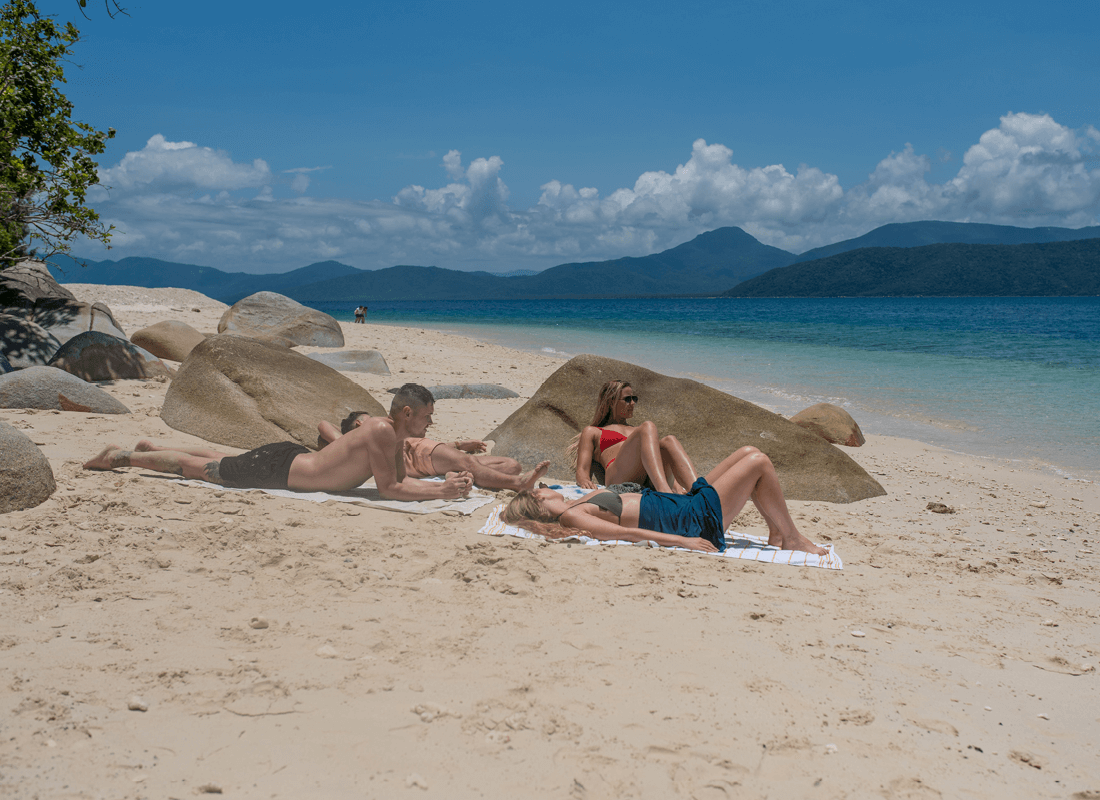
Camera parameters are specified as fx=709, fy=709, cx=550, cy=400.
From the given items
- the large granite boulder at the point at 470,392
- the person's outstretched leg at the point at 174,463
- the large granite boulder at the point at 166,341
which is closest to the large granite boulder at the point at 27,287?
the large granite boulder at the point at 166,341

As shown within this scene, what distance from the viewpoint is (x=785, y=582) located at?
418cm

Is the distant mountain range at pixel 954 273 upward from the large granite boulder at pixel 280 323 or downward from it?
upward

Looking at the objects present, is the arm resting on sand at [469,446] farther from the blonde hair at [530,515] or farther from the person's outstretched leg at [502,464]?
the blonde hair at [530,515]

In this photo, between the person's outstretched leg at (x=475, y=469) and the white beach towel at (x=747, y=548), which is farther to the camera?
the person's outstretched leg at (x=475, y=469)

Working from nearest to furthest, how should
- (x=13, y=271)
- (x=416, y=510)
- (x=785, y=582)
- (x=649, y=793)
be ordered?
(x=649, y=793)
(x=785, y=582)
(x=416, y=510)
(x=13, y=271)

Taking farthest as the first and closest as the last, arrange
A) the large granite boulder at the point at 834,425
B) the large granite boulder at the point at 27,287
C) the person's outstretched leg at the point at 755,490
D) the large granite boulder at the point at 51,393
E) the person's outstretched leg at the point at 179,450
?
the large granite boulder at the point at 27,287 < the large granite boulder at the point at 834,425 < the large granite boulder at the point at 51,393 < the person's outstretched leg at the point at 179,450 < the person's outstretched leg at the point at 755,490

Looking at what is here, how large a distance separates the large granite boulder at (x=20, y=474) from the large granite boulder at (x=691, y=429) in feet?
12.6

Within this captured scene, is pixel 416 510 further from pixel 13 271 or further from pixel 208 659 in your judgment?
pixel 13 271

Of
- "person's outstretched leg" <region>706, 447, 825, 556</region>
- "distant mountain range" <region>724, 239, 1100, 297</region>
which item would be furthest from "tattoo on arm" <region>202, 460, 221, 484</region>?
"distant mountain range" <region>724, 239, 1100, 297</region>

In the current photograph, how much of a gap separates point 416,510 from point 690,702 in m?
2.97

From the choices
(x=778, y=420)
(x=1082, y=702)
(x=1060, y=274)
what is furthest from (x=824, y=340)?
(x=1060, y=274)

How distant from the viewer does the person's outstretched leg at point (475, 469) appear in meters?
6.33

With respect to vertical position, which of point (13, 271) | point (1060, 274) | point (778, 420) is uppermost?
point (1060, 274)

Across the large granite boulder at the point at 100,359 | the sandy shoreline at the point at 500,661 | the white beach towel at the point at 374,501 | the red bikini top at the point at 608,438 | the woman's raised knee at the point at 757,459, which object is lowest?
the sandy shoreline at the point at 500,661
